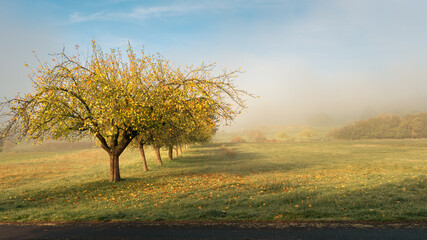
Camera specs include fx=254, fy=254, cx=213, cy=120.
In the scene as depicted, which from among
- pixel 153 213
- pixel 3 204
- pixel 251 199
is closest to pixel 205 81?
pixel 251 199

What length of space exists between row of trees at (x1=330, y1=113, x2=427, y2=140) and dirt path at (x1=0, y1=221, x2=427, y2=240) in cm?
17420

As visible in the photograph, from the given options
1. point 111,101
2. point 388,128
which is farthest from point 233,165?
point 388,128

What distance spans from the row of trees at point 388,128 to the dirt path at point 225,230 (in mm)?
174198

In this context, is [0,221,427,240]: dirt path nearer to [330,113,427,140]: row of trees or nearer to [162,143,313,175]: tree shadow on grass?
[162,143,313,175]: tree shadow on grass

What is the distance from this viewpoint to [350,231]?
9.31m

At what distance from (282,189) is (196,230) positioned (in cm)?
950

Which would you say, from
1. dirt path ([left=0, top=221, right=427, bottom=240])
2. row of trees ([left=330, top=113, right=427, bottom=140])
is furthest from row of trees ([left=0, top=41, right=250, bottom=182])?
row of trees ([left=330, top=113, right=427, bottom=140])

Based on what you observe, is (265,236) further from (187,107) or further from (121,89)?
(121,89)

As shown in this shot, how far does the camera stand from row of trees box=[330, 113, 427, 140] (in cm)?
14775

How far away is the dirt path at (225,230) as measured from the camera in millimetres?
9047

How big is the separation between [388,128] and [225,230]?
634 ft

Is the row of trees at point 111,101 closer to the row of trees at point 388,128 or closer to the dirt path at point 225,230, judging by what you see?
the dirt path at point 225,230

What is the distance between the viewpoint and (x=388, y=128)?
165875mm

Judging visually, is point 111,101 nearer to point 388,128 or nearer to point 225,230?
point 225,230
